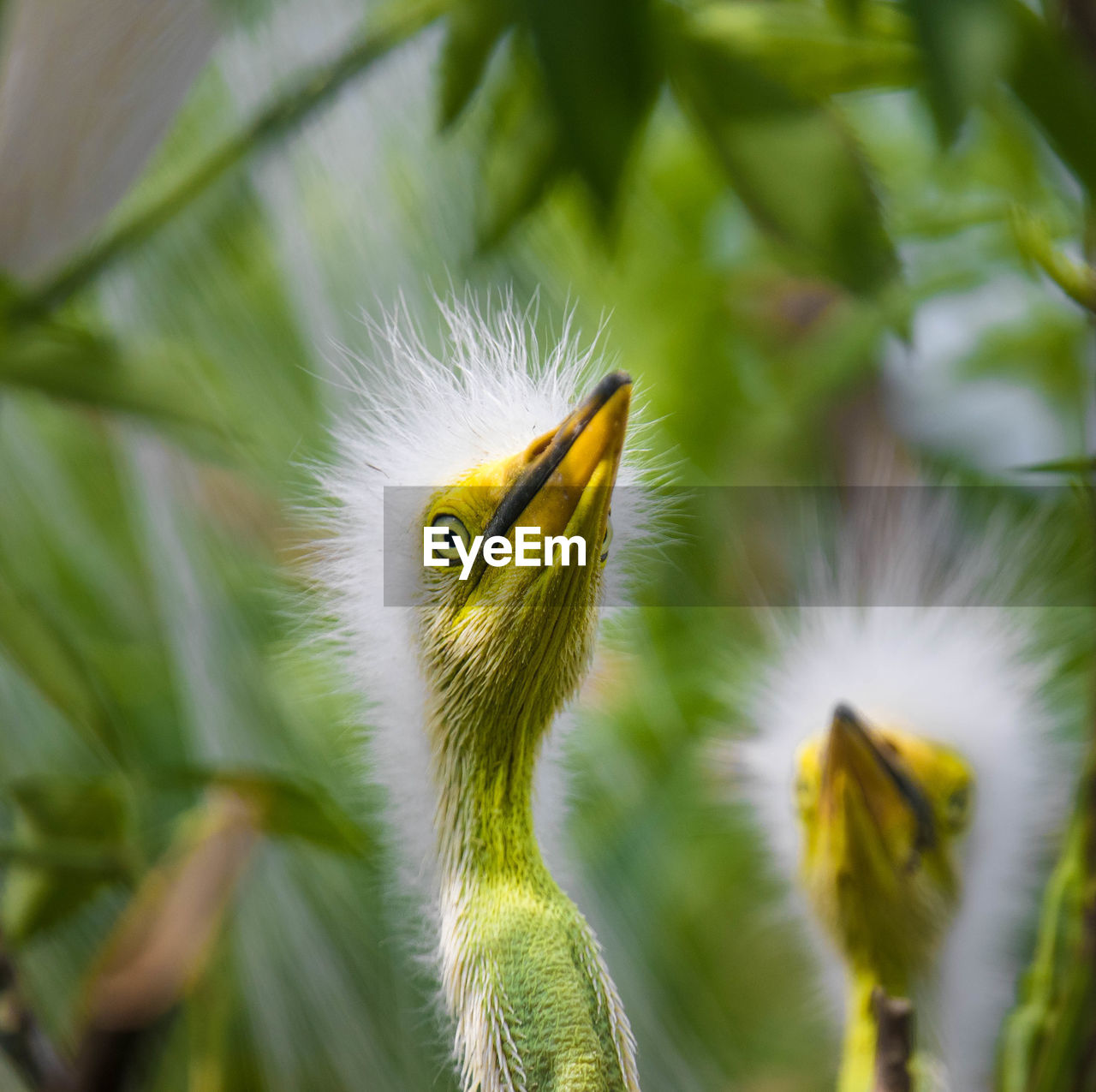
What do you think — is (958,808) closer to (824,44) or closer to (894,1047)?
(894,1047)

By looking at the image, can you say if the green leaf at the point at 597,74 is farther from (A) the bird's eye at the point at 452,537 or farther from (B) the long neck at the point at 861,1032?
(B) the long neck at the point at 861,1032

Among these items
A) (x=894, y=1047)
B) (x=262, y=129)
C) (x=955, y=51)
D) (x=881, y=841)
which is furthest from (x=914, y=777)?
(x=262, y=129)

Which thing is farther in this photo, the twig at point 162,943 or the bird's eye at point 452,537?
the twig at point 162,943

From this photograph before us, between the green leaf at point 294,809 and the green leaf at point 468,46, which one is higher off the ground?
the green leaf at point 468,46

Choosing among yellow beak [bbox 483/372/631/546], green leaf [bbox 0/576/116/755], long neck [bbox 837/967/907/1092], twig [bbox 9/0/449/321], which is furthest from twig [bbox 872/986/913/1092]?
twig [bbox 9/0/449/321]

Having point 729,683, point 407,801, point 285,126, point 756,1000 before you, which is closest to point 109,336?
point 285,126

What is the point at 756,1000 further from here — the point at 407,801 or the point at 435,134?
the point at 435,134

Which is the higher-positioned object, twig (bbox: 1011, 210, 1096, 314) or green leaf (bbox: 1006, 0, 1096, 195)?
green leaf (bbox: 1006, 0, 1096, 195)

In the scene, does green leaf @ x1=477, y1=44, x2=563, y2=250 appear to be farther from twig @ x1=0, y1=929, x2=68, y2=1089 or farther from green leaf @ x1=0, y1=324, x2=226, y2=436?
twig @ x1=0, y1=929, x2=68, y2=1089

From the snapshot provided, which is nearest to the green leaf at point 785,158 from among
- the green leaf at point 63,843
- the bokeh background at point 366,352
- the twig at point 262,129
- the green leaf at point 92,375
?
the bokeh background at point 366,352
